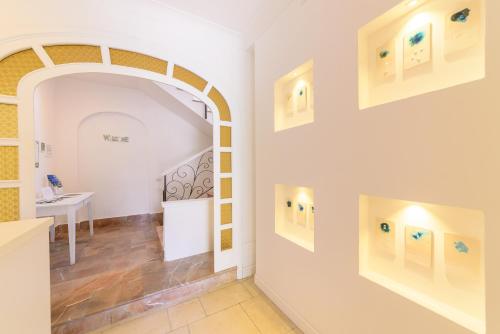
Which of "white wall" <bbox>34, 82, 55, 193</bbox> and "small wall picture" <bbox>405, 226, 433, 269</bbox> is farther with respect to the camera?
"white wall" <bbox>34, 82, 55, 193</bbox>

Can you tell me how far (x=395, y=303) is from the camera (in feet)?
3.31

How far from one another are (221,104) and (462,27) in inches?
79.9

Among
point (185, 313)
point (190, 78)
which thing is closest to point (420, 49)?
point (190, 78)

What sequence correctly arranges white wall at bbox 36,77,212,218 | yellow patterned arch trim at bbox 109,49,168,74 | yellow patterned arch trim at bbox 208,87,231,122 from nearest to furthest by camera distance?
1. yellow patterned arch trim at bbox 109,49,168,74
2. yellow patterned arch trim at bbox 208,87,231,122
3. white wall at bbox 36,77,212,218

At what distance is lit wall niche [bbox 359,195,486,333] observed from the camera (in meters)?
0.84

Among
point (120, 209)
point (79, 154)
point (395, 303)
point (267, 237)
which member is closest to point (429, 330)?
point (395, 303)

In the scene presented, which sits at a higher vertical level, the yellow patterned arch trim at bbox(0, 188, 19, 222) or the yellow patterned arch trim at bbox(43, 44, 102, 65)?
the yellow patterned arch trim at bbox(43, 44, 102, 65)

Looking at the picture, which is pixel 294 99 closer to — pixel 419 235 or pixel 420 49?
pixel 420 49

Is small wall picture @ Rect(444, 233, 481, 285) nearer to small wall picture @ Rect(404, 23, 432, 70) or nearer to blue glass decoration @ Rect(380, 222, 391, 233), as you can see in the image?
blue glass decoration @ Rect(380, 222, 391, 233)

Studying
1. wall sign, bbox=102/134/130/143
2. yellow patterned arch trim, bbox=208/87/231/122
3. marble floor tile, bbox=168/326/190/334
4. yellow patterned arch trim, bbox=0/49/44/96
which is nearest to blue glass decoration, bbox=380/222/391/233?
marble floor tile, bbox=168/326/190/334

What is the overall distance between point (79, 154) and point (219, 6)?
13.6 ft

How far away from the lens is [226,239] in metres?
2.41

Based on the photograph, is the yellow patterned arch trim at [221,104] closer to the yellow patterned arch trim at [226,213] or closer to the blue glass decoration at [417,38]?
the yellow patterned arch trim at [226,213]

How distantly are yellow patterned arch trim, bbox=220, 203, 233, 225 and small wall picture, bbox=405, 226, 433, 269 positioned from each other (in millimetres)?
1793
